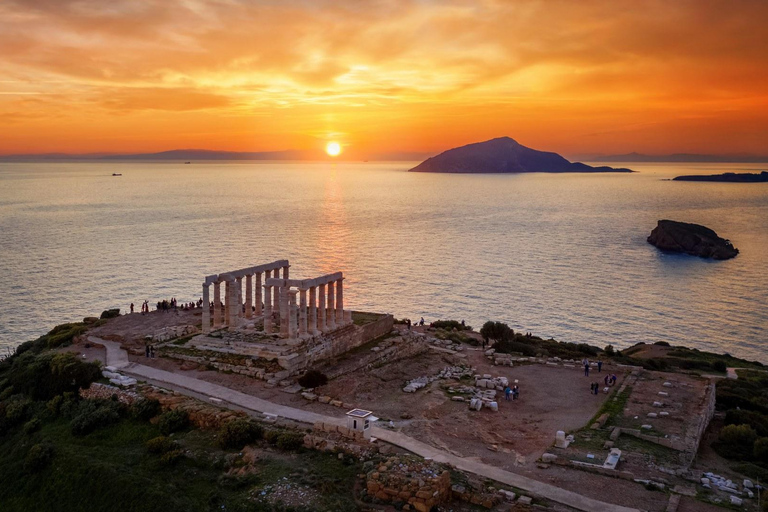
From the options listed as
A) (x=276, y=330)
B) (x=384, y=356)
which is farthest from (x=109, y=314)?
(x=384, y=356)

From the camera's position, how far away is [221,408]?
31359 millimetres

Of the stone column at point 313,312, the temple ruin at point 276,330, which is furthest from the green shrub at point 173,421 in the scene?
the stone column at point 313,312

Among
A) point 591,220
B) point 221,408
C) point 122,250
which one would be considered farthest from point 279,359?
point 591,220

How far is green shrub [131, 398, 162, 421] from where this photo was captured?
30.8 m

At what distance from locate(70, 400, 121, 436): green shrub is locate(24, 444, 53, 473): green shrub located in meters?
1.67

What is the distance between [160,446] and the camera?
27125 millimetres

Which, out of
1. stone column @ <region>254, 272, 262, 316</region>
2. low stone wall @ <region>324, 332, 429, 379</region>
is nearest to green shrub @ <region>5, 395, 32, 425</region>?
low stone wall @ <region>324, 332, 429, 379</region>

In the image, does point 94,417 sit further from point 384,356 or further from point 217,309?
point 384,356

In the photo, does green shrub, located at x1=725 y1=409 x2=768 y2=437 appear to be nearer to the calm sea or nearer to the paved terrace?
the paved terrace

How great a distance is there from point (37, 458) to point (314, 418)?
13.1 m

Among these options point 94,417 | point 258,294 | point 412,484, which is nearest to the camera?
point 412,484

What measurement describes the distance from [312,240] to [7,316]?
221 feet

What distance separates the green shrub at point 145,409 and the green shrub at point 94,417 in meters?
0.87

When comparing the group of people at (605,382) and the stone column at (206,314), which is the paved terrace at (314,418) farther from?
the group of people at (605,382)
